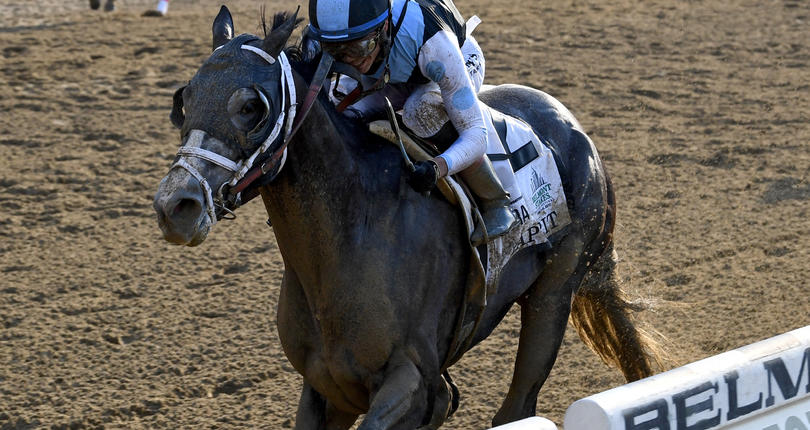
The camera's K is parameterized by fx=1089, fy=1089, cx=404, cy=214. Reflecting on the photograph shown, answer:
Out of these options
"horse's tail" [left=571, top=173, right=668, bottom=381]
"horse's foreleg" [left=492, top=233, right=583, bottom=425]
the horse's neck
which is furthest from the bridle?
"horse's tail" [left=571, top=173, right=668, bottom=381]

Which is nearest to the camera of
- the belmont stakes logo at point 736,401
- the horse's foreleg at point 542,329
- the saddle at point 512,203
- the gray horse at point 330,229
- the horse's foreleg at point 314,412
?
the belmont stakes logo at point 736,401

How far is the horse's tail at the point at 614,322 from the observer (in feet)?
17.0

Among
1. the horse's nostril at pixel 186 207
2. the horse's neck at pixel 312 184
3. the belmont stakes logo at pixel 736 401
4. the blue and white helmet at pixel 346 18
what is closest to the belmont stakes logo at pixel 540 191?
the horse's neck at pixel 312 184

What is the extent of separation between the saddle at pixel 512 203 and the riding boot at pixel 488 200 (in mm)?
34

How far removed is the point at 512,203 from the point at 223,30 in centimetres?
135

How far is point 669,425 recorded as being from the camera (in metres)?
3.28

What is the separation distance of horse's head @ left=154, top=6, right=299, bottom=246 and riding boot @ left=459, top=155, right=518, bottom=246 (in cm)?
84

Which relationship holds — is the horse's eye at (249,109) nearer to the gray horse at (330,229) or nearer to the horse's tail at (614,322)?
the gray horse at (330,229)

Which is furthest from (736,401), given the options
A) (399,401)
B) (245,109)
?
(245,109)

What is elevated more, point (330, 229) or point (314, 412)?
point (330, 229)

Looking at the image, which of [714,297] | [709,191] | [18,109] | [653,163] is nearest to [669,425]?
[714,297]

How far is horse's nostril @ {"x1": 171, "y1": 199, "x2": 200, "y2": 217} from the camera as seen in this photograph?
3387mm

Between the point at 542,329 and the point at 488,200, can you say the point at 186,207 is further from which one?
the point at 542,329

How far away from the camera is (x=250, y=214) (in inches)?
318
